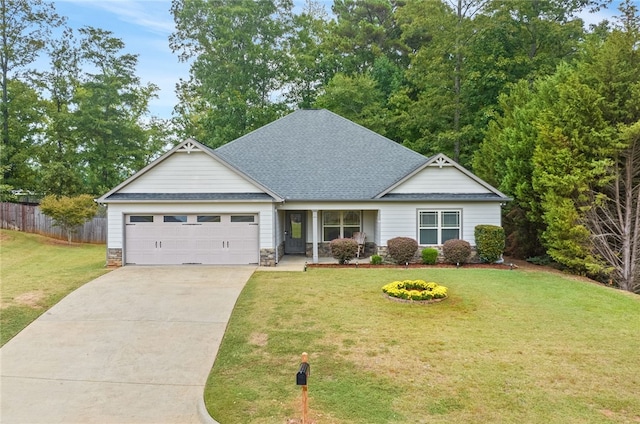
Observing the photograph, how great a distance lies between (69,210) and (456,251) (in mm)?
19618

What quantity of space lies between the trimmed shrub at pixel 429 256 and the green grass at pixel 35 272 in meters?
12.1

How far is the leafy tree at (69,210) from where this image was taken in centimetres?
2102

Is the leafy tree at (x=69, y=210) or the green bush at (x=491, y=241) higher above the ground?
the leafy tree at (x=69, y=210)

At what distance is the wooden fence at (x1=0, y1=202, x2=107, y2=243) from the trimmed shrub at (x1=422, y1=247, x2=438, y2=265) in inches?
762

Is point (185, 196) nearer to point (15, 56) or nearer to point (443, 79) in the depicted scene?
point (443, 79)

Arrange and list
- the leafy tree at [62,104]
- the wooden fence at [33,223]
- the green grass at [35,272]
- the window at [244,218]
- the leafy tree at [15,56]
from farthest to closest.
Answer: the leafy tree at [62,104], the leafy tree at [15,56], the wooden fence at [33,223], the window at [244,218], the green grass at [35,272]

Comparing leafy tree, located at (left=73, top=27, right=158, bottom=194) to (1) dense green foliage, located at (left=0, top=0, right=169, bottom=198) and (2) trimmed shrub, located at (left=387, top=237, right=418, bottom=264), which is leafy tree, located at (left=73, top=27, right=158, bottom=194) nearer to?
(1) dense green foliage, located at (left=0, top=0, right=169, bottom=198)

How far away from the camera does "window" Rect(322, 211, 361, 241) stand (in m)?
18.2

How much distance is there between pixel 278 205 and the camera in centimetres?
1647

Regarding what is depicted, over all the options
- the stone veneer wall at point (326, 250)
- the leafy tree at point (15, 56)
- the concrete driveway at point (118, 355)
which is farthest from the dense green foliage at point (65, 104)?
the concrete driveway at point (118, 355)

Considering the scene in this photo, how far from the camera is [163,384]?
6730 mm

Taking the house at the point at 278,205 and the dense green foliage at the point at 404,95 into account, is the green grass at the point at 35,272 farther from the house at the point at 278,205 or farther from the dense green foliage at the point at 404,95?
the dense green foliage at the point at 404,95

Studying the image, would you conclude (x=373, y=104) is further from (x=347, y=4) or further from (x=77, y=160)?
(x=77, y=160)

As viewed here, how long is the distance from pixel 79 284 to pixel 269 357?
8.22 metres
